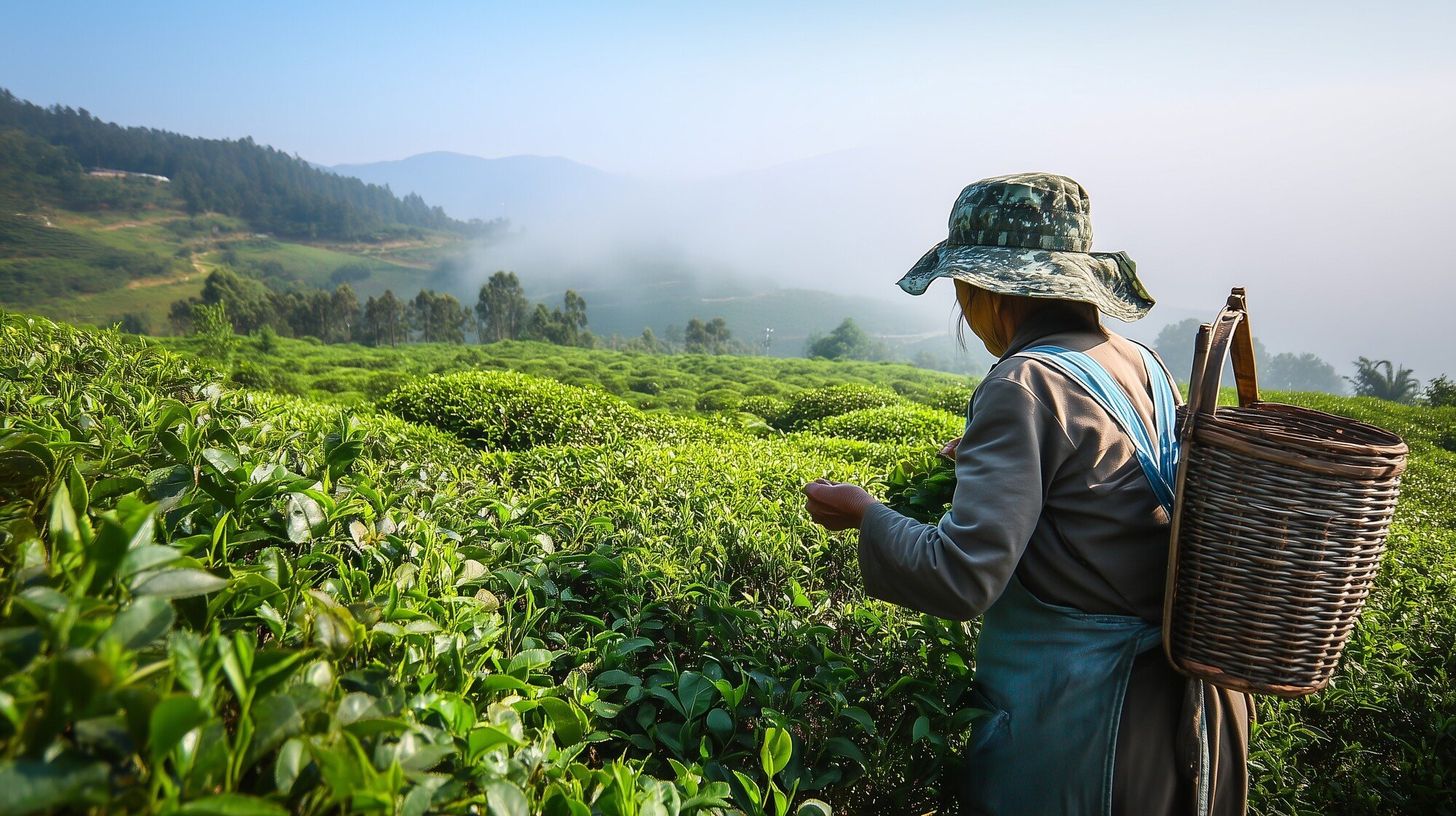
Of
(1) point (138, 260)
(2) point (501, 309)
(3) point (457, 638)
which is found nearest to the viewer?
(3) point (457, 638)

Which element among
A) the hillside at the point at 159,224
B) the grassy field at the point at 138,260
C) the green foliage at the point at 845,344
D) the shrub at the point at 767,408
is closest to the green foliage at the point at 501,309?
the green foliage at the point at 845,344

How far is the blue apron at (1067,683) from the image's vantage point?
4.46ft

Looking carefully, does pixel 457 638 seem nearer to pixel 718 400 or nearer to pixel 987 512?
pixel 987 512

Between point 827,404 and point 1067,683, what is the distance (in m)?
8.42

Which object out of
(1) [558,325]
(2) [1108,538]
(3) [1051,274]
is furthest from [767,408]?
(1) [558,325]

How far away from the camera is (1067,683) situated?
4.58 ft

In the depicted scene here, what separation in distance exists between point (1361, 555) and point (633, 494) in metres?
2.09

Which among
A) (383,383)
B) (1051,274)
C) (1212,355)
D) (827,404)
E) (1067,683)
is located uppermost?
(1051,274)

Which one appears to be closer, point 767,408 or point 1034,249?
point 1034,249

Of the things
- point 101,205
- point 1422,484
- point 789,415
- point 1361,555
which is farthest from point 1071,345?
point 101,205

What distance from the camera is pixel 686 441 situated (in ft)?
18.0

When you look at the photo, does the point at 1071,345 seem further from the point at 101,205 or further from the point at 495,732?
the point at 101,205

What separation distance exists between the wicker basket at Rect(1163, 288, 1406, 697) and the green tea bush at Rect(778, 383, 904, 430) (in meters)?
7.91

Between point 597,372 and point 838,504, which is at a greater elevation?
point 838,504
